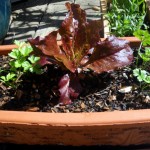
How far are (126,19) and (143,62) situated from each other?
43cm

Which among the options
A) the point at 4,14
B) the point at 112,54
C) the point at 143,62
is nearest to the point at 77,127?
the point at 112,54

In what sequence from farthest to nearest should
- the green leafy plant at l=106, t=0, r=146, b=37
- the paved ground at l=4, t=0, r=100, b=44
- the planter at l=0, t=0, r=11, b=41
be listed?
the paved ground at l=4, t=0, r=100, b=44 < the planter at l=0, t=0, r=11, b=41 < the green leafy plant at l=106, t=0, r=146, b=37

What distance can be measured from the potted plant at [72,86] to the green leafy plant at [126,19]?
35 cm

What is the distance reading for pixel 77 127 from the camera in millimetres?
1058

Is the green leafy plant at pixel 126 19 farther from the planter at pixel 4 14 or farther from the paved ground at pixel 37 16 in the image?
the planter at pixel 4 14

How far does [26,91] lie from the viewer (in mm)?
1330

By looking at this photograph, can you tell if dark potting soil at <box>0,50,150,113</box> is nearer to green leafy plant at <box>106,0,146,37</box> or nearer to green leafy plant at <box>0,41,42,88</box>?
green leafy plant at <box>0,41,42,88</box>

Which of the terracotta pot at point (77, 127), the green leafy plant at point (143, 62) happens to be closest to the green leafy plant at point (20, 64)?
the terracotta pot at point (77, 127)

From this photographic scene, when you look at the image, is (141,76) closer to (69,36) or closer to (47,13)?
(69,36)

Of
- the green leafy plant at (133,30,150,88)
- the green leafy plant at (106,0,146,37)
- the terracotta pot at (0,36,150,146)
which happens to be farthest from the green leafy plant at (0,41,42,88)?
the green leafy plant at (106,0,146,37)

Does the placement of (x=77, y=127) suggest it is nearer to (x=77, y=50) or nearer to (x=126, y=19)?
(x=77, y=50)

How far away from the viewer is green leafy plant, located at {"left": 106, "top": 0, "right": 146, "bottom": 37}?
5.65 feet

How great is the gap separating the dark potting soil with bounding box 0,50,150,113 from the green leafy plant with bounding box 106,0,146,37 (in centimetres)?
40

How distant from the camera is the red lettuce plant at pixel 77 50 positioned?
120 centimetres
